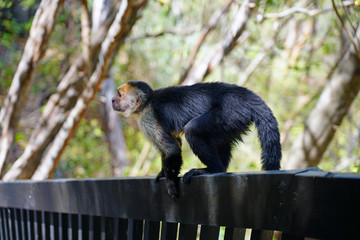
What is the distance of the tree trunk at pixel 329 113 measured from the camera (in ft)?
16.3

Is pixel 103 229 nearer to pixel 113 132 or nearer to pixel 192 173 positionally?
pixel 192 173

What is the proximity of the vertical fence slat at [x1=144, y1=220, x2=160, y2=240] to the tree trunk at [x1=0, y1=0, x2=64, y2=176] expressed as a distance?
11.1 feet

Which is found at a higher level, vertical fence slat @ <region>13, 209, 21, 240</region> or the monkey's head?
the monkey's head

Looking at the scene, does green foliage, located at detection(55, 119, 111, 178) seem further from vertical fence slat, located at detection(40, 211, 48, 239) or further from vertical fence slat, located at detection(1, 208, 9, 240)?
vertical fence slat, located at detection(40, 211, 48, 239)

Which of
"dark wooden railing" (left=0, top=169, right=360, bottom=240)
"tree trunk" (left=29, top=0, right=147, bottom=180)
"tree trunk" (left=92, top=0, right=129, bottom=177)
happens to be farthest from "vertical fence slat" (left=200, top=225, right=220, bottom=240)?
"tree trunk" (left=92, top=0, right=129, bottom=177)

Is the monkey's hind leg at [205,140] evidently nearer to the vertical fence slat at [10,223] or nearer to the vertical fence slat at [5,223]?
the vertical fence slat at [10,223]

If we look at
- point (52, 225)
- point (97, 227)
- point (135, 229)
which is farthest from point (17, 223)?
point (135, 229)

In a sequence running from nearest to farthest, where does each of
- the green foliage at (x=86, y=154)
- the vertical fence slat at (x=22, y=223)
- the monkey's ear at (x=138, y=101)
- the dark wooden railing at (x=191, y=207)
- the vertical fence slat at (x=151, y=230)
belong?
the dark wooden railing at (x=191, y=207)
the vertical fence slat at (x=151, y=230)
the vertical fence slat at (x=22, y=223)
the monkey's ear at (x=138, y=101)
the green foliage at (x=86, y=154)

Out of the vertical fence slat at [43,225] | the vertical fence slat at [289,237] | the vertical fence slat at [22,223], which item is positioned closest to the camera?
the vertical fence slat at [289,237]

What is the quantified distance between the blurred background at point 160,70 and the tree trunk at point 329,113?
0.5 inches

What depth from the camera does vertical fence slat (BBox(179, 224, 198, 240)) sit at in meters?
1.95

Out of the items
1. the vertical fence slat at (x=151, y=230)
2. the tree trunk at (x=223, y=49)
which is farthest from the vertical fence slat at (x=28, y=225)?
the tree trunk at (x=223, y=49)

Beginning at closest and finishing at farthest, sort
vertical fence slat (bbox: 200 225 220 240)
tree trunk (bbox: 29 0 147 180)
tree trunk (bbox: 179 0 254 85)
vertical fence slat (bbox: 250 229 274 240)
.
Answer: vertical fence slat (bbox: 250 229 274 240) < vertical fence slat (bbox: 200 225 220 240) < tree trunk (bbox: 29 0 147 180) < tree trunk (bbox: 179 0 254 85)

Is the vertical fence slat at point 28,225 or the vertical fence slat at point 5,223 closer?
the vertical fence slat at point 28,225
